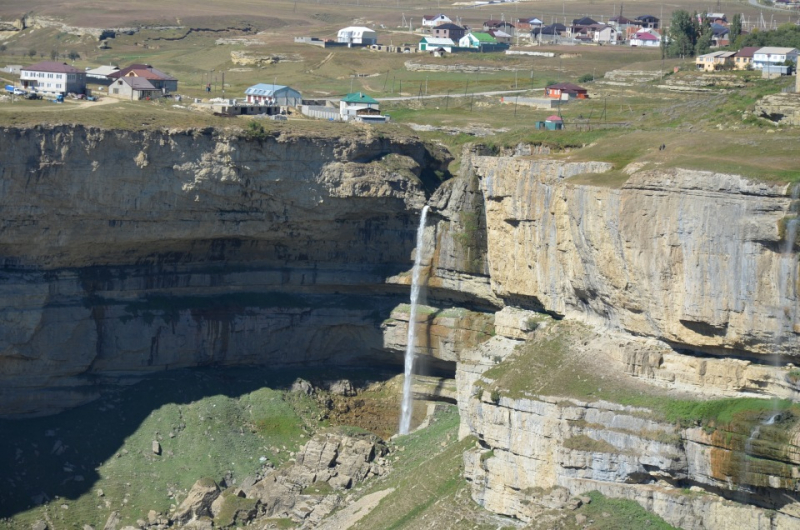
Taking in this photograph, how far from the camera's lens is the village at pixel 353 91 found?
240ft

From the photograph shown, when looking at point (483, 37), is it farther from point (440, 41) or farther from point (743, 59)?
point (743, 59)

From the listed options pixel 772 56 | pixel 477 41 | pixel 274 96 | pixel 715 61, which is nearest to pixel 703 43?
pixel 715 61

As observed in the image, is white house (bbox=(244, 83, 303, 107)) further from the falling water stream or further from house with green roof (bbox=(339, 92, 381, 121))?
the falling water stream

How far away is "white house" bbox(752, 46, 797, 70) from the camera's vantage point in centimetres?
8175

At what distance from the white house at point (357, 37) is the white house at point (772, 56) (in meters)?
37.6

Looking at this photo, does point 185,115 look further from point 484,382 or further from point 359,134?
point 484,382

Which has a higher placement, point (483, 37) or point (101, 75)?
point (483, 37)

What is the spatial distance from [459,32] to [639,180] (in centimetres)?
7378

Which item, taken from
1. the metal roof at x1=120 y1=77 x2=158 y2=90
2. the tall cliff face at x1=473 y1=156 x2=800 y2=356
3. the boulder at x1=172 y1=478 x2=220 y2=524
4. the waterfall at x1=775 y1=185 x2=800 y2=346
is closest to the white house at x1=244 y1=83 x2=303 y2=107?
the metal roof at x1=120 y1=77 x2=158 y2=90

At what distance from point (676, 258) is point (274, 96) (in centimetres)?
3531

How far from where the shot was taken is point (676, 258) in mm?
44062

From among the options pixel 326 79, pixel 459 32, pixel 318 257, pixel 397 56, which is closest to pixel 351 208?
pixel 318 257

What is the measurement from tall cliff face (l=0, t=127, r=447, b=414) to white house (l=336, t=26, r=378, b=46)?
50804 millimetres

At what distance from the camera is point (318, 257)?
207 ft
